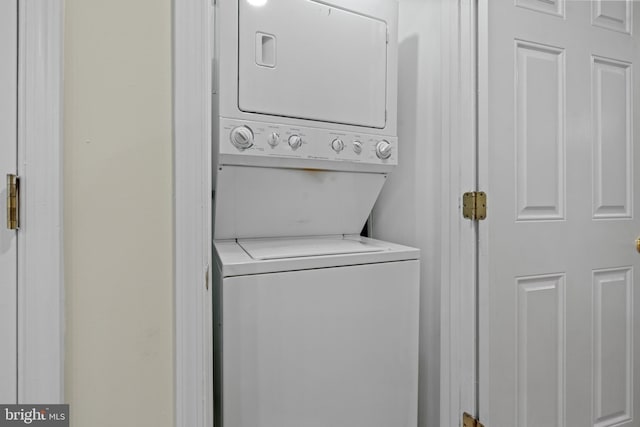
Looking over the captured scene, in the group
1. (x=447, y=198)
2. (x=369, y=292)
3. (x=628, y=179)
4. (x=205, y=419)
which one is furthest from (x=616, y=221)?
(x=205, y=419)

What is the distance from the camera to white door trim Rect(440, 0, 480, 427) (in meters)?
1.33

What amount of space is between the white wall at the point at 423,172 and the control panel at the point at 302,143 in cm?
17

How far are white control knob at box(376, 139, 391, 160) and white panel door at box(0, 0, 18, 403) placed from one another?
1.11 m

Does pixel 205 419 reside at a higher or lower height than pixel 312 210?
lower

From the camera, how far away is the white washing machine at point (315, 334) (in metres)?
1.04

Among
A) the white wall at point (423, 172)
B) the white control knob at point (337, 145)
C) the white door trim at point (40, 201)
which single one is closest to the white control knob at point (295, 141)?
the white control knob at point (337, 145)

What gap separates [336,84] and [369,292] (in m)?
0.79

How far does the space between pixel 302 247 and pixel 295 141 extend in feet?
1.26

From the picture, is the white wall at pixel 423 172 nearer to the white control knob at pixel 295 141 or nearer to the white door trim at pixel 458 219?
the white door trim at pixel 458 219

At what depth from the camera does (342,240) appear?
1.51m

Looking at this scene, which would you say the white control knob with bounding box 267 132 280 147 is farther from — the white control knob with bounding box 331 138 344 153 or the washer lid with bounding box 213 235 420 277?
the washer lid with bounding box 213 235 420 277

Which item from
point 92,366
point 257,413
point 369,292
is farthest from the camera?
point 369,292

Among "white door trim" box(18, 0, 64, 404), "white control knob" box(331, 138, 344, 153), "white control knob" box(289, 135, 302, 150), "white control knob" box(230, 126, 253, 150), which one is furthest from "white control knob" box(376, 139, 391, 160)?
"white door trim" box(18, 0, 64, 404)

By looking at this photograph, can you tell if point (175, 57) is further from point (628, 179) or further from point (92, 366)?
point (628, 179)
